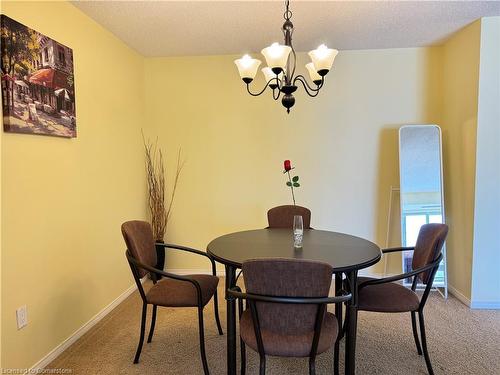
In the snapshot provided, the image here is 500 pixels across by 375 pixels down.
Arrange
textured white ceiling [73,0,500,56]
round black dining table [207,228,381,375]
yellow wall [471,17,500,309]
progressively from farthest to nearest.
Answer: yellow wall [471,17,500,309] → textured white ceiling [73,0,500,56] → round black dining table [207,228,381,375]

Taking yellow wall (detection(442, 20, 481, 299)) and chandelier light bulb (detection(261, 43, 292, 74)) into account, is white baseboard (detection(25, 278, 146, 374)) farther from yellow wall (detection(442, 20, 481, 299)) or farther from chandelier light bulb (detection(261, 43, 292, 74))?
yellow wall (detection(442, 20, 481, 299))

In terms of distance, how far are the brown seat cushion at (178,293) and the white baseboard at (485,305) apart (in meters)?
2.34

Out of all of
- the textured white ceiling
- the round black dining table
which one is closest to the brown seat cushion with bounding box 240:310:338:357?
the round black dining table

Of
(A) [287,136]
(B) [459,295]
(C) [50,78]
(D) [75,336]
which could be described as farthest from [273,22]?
(B) [459,295]

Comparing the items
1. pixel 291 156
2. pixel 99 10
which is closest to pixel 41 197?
pixel 99 10

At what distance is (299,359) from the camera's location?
214cm

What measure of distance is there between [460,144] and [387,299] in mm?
1904

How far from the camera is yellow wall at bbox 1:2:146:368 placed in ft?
6.18

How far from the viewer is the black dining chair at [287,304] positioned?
1352 mm

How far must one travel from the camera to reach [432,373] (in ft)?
6.37

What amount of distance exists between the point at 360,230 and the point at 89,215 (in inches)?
105

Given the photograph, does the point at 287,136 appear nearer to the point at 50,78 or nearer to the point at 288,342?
the point at 50,78

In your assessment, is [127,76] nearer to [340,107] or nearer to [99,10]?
A: [99,10]

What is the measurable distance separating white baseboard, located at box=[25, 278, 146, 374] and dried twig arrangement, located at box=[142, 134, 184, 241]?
2.41ft
